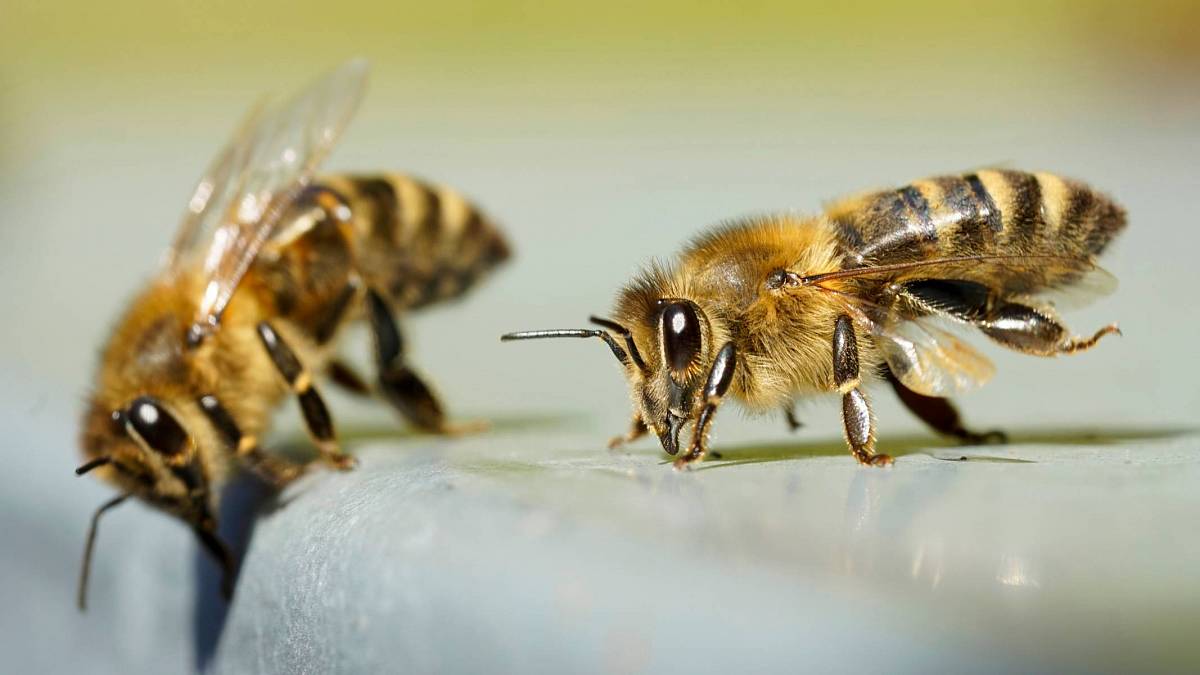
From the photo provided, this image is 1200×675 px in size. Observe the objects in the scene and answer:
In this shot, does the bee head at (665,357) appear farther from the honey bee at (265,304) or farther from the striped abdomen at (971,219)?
the honey bee at (265,304)

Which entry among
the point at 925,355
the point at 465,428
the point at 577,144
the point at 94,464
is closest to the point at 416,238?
the point at 465,428

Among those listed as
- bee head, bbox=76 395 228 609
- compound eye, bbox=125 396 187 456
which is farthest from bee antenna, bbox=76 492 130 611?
compound eye, bbox=125 396 187 456

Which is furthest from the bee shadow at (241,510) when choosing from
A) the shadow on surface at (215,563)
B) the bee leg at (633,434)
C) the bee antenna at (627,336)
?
the bee antenna at (627,336)

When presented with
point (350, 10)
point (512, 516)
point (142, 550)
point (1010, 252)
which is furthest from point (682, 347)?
point (350, 10)

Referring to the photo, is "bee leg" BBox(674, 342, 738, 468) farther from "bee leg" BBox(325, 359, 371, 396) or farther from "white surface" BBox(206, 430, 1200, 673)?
"bee leg" BBox(325, 359, 371, 396)

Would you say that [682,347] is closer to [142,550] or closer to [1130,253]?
[142,550]

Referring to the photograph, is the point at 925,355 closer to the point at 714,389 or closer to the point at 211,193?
the point at 714,389
